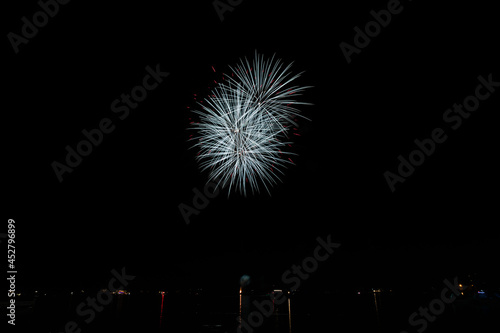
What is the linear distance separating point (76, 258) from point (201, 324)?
128ft

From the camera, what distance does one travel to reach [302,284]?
8619 centimetres

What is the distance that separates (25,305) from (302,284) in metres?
69.5

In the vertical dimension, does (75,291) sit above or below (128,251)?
below

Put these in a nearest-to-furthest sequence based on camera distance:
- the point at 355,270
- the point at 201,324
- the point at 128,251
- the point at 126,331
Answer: the point at 126,331
the point at 201,324
the point at 128,251
the point at 355,270

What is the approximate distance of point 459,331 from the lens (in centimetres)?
1456

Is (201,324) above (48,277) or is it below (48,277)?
below

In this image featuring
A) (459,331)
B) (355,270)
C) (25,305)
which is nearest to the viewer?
(459,331)

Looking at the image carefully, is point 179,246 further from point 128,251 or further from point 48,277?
point 48,277

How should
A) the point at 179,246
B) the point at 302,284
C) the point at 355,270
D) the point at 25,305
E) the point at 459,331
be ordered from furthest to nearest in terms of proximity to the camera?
the point at 302,284
the point at 355,270
the point at 179,246
the point at 25,305
the point at 459,331

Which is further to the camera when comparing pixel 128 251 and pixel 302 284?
pixel 302 284

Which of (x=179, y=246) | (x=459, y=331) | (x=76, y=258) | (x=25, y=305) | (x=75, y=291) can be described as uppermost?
(x=179, y=246)

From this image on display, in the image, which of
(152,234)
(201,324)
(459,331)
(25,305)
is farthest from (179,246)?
(459,331)

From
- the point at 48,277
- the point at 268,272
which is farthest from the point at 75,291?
the point at 268,272

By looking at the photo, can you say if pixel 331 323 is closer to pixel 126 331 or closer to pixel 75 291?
pixel 126 331
